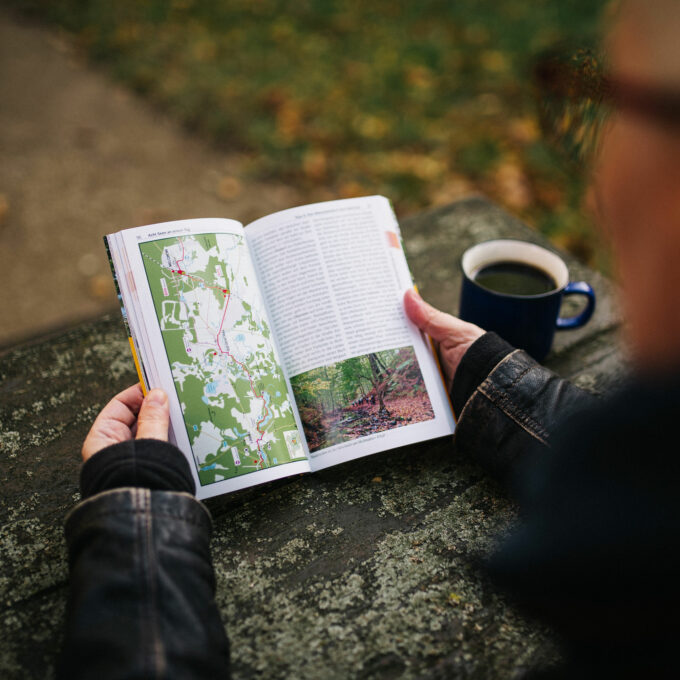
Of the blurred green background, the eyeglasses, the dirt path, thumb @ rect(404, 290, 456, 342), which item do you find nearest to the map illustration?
thumb @ rect(404, 290, 456, 342)

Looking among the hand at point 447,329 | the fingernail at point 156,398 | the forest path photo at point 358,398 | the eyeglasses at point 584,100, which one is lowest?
the forest path photo at point 358,398

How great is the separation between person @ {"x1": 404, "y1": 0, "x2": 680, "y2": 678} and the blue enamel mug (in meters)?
0.48

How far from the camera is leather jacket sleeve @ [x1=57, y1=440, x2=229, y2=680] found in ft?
2.28

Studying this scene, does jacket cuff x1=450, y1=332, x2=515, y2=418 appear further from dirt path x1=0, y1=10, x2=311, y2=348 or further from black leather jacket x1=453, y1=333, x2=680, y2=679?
dirt path x1=0, y1=10, x2=311, y2=348

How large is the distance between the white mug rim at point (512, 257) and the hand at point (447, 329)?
0.14 metres

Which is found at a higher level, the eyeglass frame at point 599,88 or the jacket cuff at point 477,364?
the eyeglass frame at point 599,88

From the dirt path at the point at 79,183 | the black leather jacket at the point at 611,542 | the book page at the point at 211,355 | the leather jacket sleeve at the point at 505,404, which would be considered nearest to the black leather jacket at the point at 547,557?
the black leather jacket at the point at 611,542

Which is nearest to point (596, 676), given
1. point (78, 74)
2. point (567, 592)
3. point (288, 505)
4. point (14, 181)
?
point (567, 592)

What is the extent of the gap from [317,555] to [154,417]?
0.33 meters

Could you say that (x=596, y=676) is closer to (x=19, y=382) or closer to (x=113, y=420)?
(x=113, y=420)

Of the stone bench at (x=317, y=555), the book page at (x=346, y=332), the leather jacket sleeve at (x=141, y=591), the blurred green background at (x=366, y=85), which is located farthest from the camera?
the blurred green background at (x=366, y=85)

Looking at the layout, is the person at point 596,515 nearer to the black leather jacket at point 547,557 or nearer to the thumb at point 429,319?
the black leather jacket at point 547,557

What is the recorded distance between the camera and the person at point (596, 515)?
565 millimetres

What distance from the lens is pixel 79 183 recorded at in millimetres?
2697
